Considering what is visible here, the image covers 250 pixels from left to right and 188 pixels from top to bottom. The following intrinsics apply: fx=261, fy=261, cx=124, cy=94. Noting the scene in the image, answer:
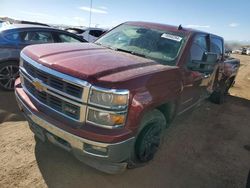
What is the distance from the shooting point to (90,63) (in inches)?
117

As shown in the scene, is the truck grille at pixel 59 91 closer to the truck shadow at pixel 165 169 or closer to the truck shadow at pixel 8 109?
the truck shadow at pixel 165 169

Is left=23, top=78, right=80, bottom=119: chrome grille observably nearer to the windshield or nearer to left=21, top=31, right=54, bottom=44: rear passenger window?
the windshield

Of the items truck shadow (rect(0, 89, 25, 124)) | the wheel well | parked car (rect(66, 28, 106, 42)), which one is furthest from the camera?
parked car (rect(66, 28, 106, 42))

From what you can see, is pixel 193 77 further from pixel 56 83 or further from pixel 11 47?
pixel 11 47

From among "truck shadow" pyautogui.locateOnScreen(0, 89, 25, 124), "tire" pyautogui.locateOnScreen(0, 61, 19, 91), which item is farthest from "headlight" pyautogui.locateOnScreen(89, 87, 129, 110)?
"tire" pyautogui.locateOnScreen(0, 61, 19, 91)

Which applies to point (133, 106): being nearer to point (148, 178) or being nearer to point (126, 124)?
point (126, 124)

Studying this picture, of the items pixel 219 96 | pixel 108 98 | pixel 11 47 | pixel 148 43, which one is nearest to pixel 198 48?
pixel 148 43

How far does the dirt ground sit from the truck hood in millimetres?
1388

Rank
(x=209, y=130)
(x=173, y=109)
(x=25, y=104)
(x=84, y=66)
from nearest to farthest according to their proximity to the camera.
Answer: (x=84, y=66) → (x=25, y=104) → (x=173, y=109) → (x=209, y=130)

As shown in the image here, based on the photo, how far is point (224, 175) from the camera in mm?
3934

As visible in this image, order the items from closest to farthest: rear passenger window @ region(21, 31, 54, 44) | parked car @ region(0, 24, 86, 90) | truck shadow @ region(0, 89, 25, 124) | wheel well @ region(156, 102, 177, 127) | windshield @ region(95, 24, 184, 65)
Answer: wheel well @ region(156, 102, 177, 127) → windshield @ region(95, 24, 184, 65) → truck shadow @ region(0, 89, 25, 124) → parked car @ region(0, 24, 86, 90) → rear passenger window @ region(21, 31, 54, 44)

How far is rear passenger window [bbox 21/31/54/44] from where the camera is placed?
6.38m

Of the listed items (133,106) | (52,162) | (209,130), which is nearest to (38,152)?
(52,162)

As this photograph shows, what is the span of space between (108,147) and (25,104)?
4.28ft
